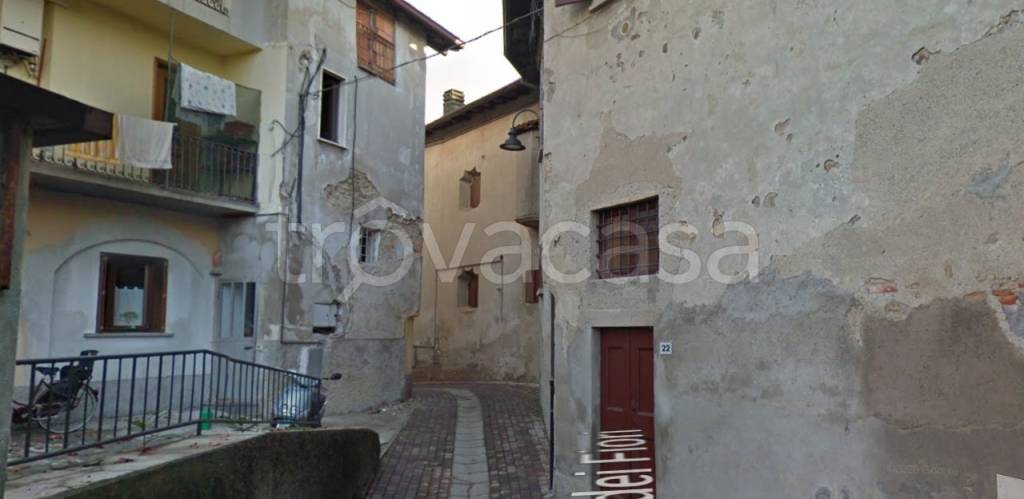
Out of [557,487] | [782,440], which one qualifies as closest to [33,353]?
[557,487]

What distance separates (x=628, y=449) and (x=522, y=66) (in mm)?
9325

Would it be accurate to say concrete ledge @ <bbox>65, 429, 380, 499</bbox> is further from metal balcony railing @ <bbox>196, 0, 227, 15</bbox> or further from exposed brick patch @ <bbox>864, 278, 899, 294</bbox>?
metal balcony railing @ <bbox>196, 0, 227, 15</bbox>

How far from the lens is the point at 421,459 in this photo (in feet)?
32.2

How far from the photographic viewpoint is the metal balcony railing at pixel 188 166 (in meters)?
9.70

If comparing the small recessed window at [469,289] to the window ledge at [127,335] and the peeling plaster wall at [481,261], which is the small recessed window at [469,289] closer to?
the peeling plaster wall at [481,261]

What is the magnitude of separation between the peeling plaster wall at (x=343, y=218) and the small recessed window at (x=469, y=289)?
492cm

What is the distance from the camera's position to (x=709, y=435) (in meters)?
6.12

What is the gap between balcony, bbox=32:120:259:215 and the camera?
9.54 meters

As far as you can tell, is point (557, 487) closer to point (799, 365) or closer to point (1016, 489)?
point (799, 365)

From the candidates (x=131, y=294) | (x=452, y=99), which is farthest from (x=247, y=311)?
(x=452, y=99)

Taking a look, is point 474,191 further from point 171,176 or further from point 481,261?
point 171,176

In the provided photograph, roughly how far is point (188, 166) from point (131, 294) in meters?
2.25

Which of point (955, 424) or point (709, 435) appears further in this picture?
point (709, 435)

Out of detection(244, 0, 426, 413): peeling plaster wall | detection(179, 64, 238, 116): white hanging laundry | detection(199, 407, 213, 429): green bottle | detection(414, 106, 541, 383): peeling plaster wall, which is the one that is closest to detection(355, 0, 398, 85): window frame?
detection(244, 0, 426, 413): peeling plaster wall
